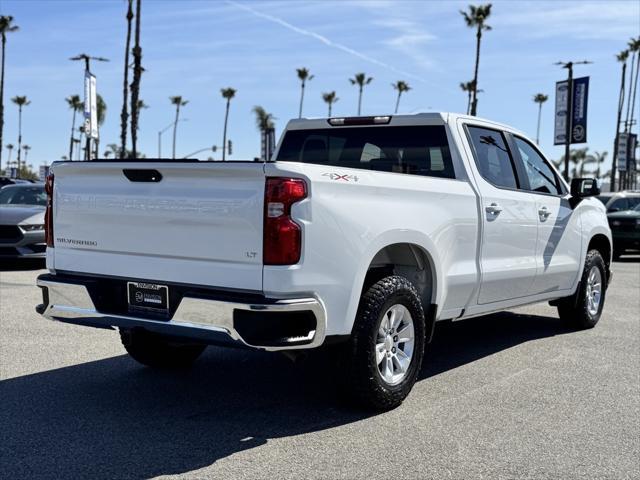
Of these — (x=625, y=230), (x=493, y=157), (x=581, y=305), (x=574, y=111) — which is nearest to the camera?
(x=493, y=157)

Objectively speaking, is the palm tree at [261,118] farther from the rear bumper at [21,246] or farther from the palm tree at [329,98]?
the rear bumper at [21,246]

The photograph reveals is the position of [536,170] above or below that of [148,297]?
above

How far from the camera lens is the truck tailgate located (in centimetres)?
411

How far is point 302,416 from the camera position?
4762 mm

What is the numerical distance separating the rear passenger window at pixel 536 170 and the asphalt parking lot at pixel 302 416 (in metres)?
1.49

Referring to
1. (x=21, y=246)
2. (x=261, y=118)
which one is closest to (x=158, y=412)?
(x=21, y=246)

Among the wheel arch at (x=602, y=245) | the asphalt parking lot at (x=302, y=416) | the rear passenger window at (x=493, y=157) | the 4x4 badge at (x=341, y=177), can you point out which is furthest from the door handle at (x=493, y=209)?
the wheel arch at (x=602, y=245)

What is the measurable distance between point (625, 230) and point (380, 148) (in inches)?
574

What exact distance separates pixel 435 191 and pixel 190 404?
2184mm

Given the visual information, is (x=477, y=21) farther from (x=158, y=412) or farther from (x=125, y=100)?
(x=158, y=412)

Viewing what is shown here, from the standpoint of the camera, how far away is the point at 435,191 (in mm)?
5242

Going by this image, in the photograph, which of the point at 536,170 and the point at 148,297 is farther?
the point at 536,170

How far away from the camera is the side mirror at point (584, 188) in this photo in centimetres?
742

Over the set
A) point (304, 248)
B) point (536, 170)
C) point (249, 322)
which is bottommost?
point (249, 322)
